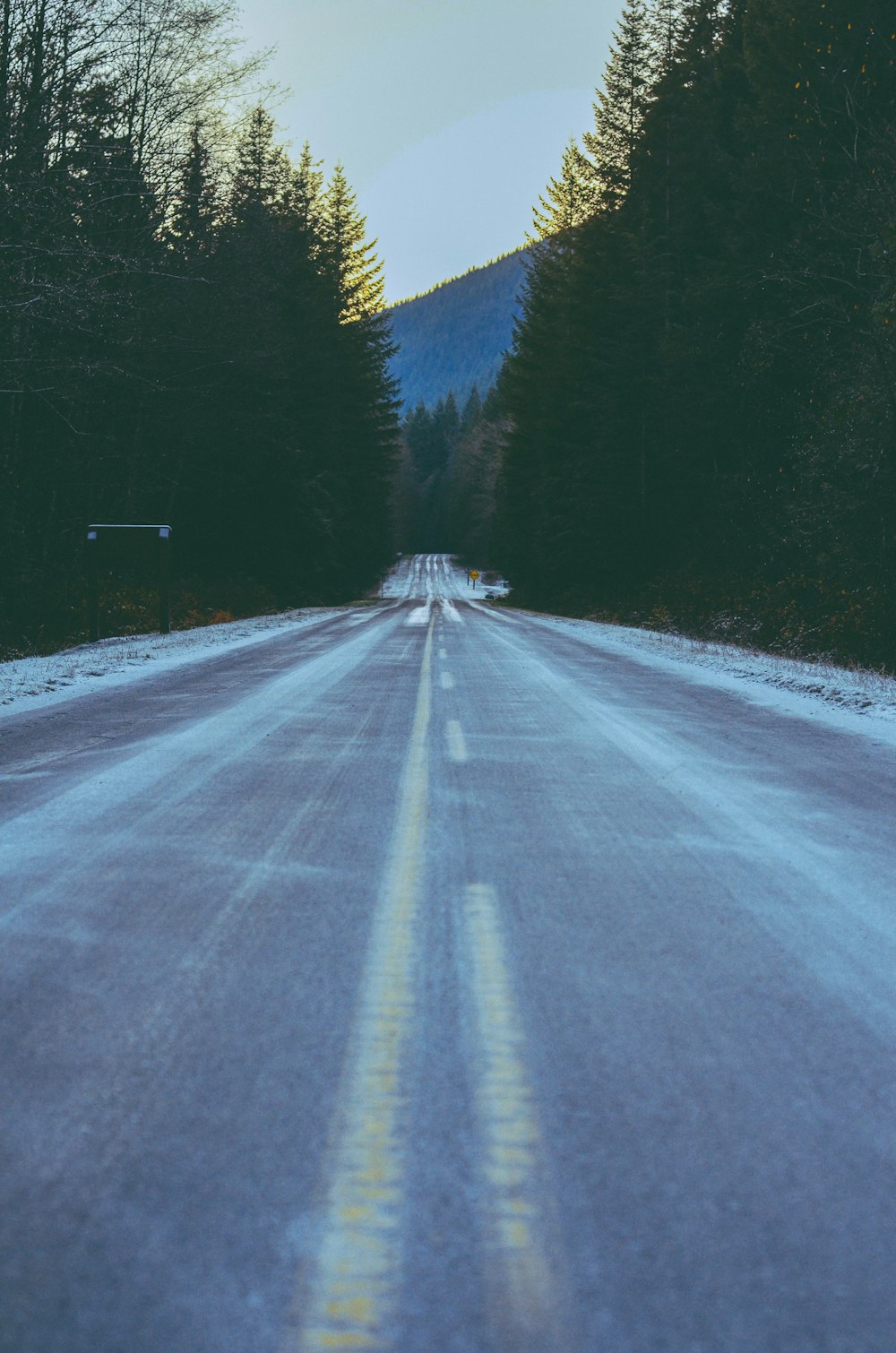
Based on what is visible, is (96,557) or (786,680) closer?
(786,680)

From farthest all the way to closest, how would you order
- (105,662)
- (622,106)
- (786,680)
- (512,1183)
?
(622,106) → (105,662) → (786,680) → (512,1183)


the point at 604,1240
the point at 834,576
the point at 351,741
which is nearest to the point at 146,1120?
the point at 604,1240

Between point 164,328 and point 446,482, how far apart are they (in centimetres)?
12136

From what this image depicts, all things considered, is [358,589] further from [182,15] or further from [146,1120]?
[146,1120]

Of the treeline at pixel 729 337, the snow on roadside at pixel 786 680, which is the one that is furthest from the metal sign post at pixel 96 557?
the treeline at pixel 729 337

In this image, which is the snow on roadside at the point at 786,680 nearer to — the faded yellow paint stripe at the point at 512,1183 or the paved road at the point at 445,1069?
the paved road at the point at 445,1069

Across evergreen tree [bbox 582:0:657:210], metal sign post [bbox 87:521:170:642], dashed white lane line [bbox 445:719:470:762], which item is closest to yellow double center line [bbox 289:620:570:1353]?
dashed white lane line [bbox 445:719:470:762]

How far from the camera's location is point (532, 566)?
49219mm

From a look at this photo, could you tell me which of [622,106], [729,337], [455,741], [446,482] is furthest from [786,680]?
[446,482]

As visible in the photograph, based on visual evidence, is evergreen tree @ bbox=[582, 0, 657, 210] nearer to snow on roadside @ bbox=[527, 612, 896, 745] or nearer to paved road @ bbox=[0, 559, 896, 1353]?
snow on roadside @ bbox=[527, 612, 896, 745]

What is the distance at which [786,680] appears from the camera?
13031mm

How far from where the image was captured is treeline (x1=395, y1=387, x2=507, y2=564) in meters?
105

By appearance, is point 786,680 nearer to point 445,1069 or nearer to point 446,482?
point 445,1069

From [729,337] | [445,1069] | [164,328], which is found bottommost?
[445,1069]
